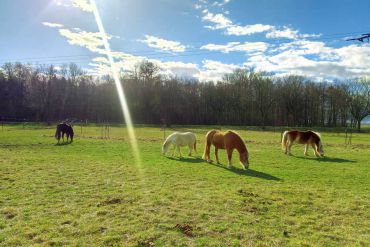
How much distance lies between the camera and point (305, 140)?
17.7m

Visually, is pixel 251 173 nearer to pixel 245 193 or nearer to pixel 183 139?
pixel 245 193

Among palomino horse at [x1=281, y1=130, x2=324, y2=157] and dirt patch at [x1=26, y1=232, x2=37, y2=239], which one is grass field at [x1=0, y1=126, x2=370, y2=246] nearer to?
dirt patch at [x1=26, y1=232, x2=37, y2=239]

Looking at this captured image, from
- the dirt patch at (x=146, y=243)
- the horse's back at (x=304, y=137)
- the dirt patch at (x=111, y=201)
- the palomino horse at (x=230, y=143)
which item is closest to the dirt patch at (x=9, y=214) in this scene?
the dirt patch at (x=111, y=201)

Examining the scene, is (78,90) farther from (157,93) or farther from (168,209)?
(168,209)

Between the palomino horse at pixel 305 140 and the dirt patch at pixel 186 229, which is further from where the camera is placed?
the palomino horse at pixel 305 140

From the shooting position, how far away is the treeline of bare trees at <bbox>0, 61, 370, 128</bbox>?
66.0 meters

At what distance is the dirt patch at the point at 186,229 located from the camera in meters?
5.33

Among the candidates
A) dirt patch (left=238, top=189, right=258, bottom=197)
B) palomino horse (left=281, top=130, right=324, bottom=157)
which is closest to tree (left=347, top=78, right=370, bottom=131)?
palomino horse (left=281, top=130, right=324, bottom=157)

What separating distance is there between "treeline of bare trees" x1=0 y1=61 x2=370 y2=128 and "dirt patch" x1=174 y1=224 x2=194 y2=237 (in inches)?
2325

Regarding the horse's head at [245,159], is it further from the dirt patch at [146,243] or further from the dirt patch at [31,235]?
the dirt patch at [31,235]

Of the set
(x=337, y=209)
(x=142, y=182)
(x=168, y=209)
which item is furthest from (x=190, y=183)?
(x=337, y=209)

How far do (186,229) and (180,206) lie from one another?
1460 millimetres

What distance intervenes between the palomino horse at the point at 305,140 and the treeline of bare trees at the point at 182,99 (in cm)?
4668

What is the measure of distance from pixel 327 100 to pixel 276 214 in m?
70.2
